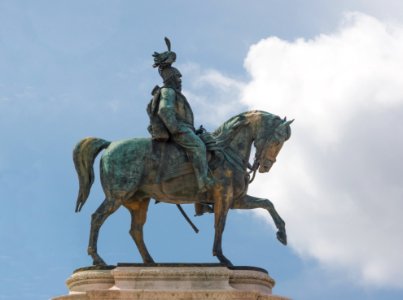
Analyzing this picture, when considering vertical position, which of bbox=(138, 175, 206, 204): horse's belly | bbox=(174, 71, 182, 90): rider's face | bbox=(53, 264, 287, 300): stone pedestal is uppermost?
bbox=(174, 71, 182, 90): rider's face

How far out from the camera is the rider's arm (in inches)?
874

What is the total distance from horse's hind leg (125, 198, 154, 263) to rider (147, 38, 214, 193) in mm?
1636

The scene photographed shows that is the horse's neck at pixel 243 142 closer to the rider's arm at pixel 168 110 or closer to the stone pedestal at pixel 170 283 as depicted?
the rider's arm at pixel 168 110

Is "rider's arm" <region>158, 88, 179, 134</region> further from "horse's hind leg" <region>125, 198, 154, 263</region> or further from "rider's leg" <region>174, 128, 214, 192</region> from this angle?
"horse's hind leg" <region>125, 198, 154, 263</region>

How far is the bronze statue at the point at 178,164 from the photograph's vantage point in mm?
22141

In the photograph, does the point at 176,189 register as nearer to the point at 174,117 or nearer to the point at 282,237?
the point at 174,117

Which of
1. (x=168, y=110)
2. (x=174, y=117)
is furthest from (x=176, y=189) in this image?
(x=168, y=110)

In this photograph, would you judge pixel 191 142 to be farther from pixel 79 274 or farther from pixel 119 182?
pixel 79 274

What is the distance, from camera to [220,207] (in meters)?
22.2

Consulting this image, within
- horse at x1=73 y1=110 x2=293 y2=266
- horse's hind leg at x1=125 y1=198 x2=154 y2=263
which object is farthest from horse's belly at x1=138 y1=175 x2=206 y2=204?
horse's hind leg at x1=125 y1=198 x2=154 y2=263

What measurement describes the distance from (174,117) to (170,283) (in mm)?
3558

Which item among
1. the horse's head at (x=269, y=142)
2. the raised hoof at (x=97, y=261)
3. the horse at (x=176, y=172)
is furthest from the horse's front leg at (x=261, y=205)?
the raised hoof at (x=97, y=261)

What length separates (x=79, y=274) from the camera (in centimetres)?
2172

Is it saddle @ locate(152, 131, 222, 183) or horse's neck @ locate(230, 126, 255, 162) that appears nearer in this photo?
saddle @ locate(152, 131, 222, 183)
